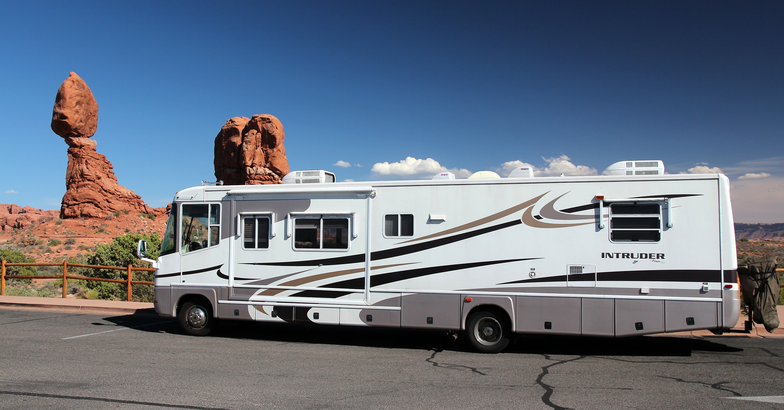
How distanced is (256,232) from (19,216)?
121 m

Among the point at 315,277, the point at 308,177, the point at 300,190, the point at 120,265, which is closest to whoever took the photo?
the point at 315,277

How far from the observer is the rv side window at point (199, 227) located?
9.41m

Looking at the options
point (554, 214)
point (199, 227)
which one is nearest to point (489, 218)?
point (554, 214)

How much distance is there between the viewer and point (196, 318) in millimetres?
9523

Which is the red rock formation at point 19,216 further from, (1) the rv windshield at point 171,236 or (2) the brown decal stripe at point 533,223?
(2) the brown decal stripe at point 533,223

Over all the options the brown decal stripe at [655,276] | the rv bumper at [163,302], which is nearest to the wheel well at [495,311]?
the brown decal stripe at [655,276]

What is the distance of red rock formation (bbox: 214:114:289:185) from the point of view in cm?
5544

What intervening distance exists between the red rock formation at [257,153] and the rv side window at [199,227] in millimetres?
45645

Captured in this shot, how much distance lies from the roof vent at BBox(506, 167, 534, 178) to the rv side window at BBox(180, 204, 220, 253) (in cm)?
560

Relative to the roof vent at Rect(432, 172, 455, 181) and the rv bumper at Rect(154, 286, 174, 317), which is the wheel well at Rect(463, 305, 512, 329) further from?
the rv bumper at Rect(154, 286, 174, 317)

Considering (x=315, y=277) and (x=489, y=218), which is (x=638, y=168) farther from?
(x=315, y=277)

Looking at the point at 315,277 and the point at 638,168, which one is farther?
the point at 315,277

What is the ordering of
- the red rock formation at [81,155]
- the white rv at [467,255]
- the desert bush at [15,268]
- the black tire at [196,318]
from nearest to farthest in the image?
the white rv at [467,255] < the black tire at [196,318] < the desert bush at [15,268] < the red rock formation at [81,155]

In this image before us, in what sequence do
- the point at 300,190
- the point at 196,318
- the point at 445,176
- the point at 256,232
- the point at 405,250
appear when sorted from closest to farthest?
the point at 405,250 < the point at 445,176 < the point at 300,190 < the point at 256,232 < the point at 196,318
